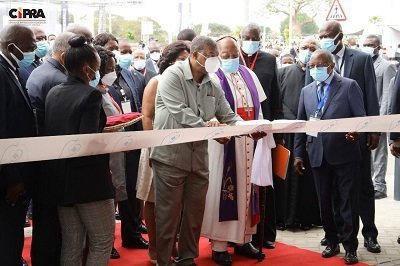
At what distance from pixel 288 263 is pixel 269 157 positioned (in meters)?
1.00

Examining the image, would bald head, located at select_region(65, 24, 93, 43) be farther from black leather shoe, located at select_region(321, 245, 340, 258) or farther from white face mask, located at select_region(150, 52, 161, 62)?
white face mask, located at select_region(150, 52, 161, 62)

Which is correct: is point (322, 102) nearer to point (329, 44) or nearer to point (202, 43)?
point (329, 44)

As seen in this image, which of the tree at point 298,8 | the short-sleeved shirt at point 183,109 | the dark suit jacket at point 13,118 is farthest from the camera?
the tree at point 298,8

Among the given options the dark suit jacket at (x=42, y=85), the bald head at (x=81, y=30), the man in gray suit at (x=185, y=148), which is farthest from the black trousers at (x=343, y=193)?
the dark suit jacket at (x=42, y=85)

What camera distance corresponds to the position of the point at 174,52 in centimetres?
559

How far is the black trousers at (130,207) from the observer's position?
242 inches

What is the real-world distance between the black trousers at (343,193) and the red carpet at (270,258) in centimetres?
30

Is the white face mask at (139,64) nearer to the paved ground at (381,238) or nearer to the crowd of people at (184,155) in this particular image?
the crowd of people at (184,155)

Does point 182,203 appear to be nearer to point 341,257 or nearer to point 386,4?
point 341,257

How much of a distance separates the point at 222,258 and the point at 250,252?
1.12ft

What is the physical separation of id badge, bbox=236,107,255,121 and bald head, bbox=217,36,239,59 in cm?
49

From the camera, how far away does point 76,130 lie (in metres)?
3.94

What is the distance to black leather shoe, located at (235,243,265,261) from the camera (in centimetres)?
590

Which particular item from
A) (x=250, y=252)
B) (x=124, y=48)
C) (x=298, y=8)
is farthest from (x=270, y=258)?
(x=298, y=8)
